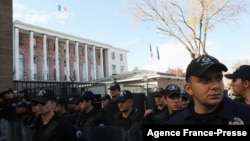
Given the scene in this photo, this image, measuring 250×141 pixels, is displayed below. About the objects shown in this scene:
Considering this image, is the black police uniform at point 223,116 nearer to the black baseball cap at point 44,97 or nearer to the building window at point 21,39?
the black baseball cap at point 44,97

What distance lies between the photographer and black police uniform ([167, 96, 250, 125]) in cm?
211

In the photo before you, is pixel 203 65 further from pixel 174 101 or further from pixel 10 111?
pixel 10 111

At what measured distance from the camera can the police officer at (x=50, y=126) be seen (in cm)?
351

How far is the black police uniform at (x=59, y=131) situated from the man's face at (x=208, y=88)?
1556 mm

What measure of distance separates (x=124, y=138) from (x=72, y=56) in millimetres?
55782

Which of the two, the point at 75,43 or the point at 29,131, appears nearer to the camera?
the point at 29,131

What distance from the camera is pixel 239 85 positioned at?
4121mm

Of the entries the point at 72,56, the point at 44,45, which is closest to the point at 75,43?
the point at 72,56

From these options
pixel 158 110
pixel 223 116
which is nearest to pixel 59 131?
pixel 223 116

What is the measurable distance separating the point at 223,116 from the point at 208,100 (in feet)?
0.52

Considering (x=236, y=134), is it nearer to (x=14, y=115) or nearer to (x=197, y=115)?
(x=197, y=115)

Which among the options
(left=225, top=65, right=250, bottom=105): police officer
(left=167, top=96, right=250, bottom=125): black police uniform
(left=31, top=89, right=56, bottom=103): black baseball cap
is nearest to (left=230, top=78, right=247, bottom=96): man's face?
(left=225, top=65, right=250, bottom=105): police officer

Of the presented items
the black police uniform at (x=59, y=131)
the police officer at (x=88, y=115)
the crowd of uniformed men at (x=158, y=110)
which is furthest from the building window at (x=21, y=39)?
the black police uniform at (x=59, y=131)

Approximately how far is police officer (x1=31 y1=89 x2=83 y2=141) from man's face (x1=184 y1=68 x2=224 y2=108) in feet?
5.16
